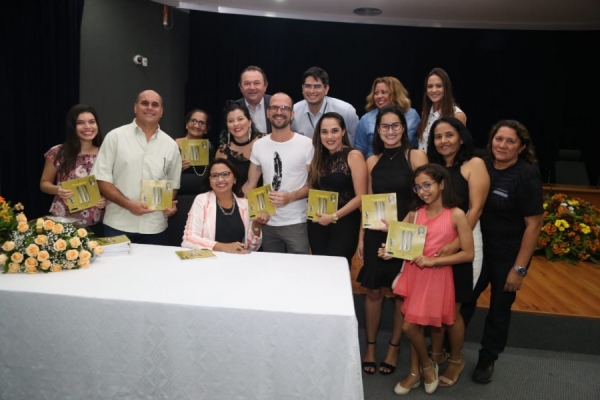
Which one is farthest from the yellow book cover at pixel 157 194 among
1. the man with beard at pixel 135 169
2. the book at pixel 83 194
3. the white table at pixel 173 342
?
the white table at pixel 173 342

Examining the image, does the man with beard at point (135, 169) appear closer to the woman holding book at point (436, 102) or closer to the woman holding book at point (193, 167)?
the woman holding book at point (193, 167)

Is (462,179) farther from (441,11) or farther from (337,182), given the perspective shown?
(441,11)

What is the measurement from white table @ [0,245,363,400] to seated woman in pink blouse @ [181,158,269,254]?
704 millimetres

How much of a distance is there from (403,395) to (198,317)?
4.67 feet

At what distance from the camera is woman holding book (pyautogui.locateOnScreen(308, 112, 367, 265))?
275 cm

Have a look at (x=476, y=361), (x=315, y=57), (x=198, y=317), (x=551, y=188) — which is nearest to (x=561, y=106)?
(x=551, y=188)

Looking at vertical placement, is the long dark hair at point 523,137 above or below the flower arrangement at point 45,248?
above

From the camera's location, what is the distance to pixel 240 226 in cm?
283

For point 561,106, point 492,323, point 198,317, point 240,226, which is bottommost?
point 492,323

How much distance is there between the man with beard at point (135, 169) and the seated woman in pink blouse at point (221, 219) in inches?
12.2

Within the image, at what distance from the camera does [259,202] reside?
272 centimetres

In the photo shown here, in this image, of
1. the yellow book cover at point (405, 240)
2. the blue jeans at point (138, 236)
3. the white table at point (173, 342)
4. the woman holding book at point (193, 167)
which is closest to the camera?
the white table at point (173, 342)

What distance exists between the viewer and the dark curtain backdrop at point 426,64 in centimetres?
739

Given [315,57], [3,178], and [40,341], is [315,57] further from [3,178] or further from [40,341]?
[40,341]
